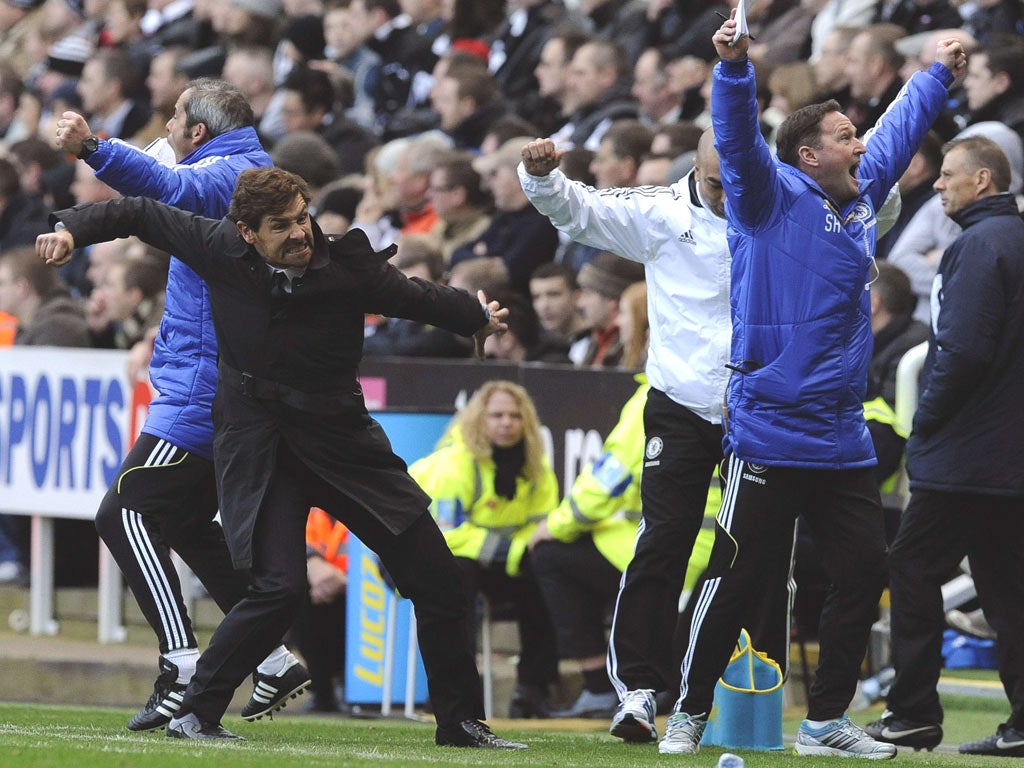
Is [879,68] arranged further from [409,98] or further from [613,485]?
[409,98]

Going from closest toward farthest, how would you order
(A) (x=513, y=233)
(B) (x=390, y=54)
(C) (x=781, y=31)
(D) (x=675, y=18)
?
(A) (x=513, y=233) → (C) (x=781, y=31) → (D) (x=675, y=18) → (B) (x=390, y=54)

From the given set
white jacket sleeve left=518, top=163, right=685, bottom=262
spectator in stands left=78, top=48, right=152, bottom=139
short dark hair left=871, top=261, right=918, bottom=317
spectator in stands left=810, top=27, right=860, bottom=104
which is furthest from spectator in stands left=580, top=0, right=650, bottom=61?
white jacket sleeve left=518, top=163, right=685, bottom=262

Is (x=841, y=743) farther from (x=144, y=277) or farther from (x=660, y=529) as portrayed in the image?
(x=144, y=277)

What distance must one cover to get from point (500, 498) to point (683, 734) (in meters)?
3.28

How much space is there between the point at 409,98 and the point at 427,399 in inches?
250

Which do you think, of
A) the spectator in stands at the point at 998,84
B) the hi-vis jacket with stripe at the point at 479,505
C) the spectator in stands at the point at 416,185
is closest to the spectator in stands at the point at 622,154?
the spectator in stands at the point at 416,185

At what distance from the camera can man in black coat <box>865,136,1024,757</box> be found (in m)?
8.28

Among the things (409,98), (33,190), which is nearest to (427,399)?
(409,98)

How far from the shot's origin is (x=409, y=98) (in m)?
17.5

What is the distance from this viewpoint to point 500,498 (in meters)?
10.7

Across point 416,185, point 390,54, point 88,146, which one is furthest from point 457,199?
point 88,146

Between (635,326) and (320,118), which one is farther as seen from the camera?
(320,118)

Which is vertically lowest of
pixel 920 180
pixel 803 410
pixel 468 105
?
pixel 803 410

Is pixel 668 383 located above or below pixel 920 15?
below
